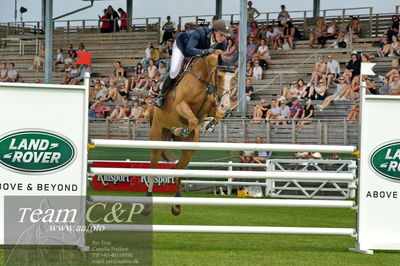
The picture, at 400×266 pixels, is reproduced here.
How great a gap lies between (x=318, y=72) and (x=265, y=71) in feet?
10.2

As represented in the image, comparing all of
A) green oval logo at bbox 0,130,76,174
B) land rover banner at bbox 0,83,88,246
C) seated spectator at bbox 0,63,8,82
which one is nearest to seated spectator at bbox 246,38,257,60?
seated spectator at bbox 0,63,8,82

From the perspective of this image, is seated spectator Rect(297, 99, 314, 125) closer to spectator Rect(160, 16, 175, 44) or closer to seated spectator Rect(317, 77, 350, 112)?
seated spectator Rect(317, 77, 350, 112)

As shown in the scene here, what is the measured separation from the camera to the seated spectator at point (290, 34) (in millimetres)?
29047

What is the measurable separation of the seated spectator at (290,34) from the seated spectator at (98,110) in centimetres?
647

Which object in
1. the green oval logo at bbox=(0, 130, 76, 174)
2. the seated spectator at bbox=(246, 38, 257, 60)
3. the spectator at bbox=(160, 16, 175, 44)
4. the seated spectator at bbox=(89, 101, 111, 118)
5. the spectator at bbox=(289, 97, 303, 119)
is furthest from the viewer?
the spectator at bbox=(160, 16, 175, 44)

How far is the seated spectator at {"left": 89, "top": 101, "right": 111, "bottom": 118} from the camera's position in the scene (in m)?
27.4

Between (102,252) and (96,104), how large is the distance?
20.5 metres

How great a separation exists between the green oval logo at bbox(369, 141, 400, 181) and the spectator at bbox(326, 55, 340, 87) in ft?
51.8

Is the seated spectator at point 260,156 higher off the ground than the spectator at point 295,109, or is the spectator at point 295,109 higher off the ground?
the spectator at point 295,109

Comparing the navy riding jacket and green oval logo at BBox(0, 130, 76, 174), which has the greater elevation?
the navy riding jacket

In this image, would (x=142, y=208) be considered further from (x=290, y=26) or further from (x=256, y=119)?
(x=290, y=26)

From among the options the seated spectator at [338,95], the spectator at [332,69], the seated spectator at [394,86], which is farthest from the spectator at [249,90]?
the seated spectator at [394,86]

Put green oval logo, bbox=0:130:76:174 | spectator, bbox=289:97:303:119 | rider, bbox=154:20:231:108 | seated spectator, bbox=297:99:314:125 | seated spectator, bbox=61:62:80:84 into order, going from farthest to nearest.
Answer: seated spectator, bbox=61:62:80:84
spectator, bbox=289:97:303:119
seated spectator, bbox=297:99:314:125
rider, bbox=154:20:231:108
green oval logo, bbox=0:130:76:174

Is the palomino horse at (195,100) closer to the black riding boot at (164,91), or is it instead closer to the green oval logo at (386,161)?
the black riding boot at (164,91)
